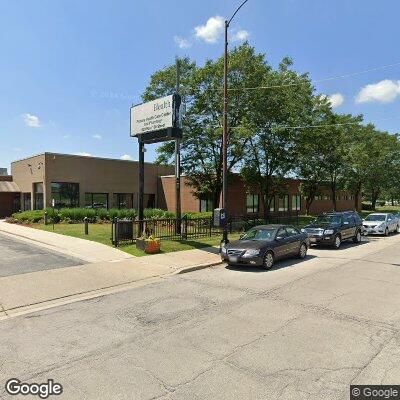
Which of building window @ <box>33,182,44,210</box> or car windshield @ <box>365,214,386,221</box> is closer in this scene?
car windshield @ <box>365,214,386,221</box>

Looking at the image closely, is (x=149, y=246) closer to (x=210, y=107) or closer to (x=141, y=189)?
(x=141, y=189)

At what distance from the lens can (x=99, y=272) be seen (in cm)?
1160

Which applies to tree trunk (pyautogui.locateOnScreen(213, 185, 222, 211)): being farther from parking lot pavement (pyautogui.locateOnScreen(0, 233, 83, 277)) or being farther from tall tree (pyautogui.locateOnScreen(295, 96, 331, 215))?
parking lot pavement (pyautogui.locateOnScreen(0, 233, 83, 277))

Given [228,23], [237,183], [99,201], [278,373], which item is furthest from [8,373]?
[99,201]

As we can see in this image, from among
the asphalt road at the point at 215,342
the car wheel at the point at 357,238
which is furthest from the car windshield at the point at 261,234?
the car wheel at the point at 357,238

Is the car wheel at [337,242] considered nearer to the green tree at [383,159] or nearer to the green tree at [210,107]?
the green tree at [210,107]

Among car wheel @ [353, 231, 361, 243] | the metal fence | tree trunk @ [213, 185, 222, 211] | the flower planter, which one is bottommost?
car wheel @ [353, 231, 361, 243]

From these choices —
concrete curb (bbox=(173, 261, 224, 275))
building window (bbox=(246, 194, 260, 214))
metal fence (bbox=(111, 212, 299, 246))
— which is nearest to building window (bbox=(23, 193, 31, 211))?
building window (bbox=(246, 194, 260, 214))

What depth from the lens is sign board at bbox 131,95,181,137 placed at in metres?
17.2

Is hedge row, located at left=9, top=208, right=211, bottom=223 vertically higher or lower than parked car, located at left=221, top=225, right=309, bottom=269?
higher

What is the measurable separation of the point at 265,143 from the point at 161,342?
21.7 meters

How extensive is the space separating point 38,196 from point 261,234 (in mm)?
25381

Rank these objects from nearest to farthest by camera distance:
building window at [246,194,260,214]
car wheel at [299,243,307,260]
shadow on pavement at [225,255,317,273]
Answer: shadow on pavement at [225,255,317,273]
car wheel at [299,243,307,260]
building window at [246,194,260,214]

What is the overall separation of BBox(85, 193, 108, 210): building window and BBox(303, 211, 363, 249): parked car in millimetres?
21755
